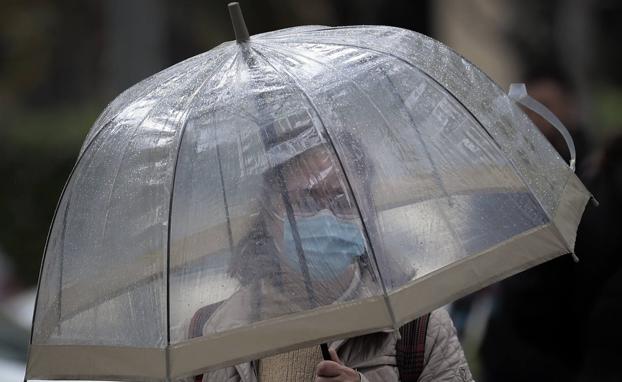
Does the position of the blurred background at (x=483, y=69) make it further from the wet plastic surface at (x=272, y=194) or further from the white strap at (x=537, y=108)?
the wet plastic surface at (x=272, y=194)

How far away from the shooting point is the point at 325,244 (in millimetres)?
3004

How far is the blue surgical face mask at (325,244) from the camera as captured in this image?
2990mm

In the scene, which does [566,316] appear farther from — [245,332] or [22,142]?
[22,142]

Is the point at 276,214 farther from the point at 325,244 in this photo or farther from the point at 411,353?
the point at 411,353

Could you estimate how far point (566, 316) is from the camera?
16.1ft

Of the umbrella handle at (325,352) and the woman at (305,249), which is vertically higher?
the woman at (305,249)

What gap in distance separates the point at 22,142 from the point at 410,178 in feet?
43.8

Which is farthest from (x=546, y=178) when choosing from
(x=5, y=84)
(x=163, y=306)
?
(x=5, y=84)

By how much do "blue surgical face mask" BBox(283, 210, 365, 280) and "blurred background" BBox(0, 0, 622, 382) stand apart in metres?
1.70

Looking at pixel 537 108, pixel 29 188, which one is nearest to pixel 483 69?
pixel 29 188

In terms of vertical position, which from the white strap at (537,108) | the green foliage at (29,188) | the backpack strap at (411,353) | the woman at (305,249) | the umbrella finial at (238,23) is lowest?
the backpack strap at (411,353)

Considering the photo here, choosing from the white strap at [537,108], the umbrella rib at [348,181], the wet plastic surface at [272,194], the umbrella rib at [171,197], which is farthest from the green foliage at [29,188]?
the umbrella rib at [348,181]

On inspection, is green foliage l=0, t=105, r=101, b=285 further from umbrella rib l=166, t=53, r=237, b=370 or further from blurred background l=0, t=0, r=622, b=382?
umbrella rib l=166, t=53, r=237, b=370

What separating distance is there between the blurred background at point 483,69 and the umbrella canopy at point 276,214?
146 cm
